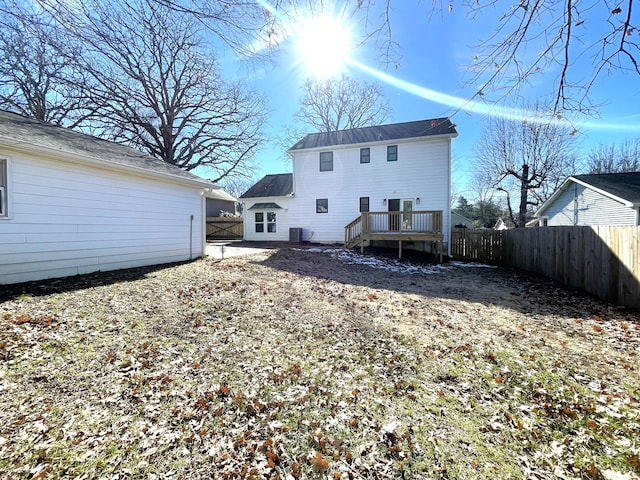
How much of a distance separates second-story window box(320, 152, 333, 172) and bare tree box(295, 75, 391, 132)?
9.86 m

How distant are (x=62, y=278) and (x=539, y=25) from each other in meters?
9.56

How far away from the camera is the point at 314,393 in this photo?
2900 mm

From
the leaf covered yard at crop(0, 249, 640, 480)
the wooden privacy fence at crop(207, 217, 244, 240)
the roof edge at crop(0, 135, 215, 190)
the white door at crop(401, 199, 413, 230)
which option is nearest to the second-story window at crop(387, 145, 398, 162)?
the white door at crop(401, 199, 413, 230)

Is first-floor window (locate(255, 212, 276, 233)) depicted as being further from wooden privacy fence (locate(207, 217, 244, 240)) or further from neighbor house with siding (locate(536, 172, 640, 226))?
neighbor house with siding (locate(536, 172, 640, 226))

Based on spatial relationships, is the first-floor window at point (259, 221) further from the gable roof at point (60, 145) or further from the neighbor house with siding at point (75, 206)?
the gable roof at point (60, 145)

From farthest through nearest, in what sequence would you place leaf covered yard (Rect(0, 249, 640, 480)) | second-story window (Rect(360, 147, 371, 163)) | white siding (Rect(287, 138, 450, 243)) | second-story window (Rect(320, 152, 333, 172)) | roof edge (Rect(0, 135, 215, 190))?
second-story window (Rect(320, 152, 333, 172)), second-story window (Rect(360, 147, 371, 163)), white siding (Rect(287, 138, 450, 243)), roof edge (Rect(0, 135, 215, 190)), leaf covered yard (Rect(0, 249, 640, 480))

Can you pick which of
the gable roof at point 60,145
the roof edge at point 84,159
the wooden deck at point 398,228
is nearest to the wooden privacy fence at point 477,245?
the wooden deck at point 398,228

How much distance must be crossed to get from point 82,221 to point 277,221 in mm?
11951

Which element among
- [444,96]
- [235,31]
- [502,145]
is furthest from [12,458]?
[502,145]

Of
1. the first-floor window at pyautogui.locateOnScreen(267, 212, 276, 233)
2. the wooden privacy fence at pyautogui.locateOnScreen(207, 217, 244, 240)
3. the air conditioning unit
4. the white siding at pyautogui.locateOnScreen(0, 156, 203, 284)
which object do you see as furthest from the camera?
the wooden privacy fence at pyautogui.locateOnScreen(207, 217, 244, 240)

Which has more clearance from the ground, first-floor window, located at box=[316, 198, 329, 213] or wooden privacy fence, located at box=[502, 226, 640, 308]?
first-floor window, located at box=[316, 198, 329, 213]

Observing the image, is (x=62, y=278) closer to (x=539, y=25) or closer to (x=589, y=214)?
(x=539, y=25)

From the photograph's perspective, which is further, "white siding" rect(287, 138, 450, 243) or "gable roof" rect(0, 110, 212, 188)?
"white siding" rect(287, 138, 450, 243)

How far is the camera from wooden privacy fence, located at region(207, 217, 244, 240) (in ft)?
72.5
